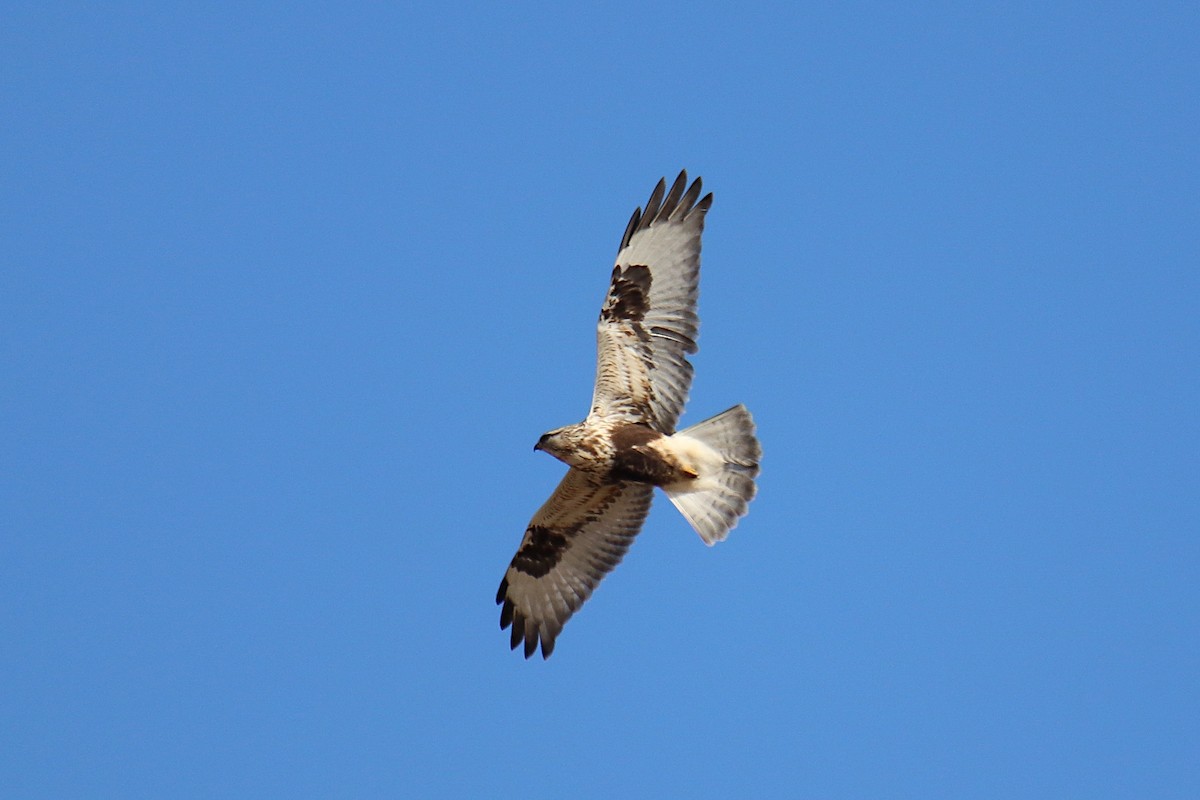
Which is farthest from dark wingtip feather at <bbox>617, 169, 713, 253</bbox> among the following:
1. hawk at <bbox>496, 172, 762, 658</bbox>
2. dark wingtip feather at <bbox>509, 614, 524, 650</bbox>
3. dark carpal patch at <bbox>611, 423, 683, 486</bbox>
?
dark wingtip feather at <bbox>509, 614, 524, 650</bbox>

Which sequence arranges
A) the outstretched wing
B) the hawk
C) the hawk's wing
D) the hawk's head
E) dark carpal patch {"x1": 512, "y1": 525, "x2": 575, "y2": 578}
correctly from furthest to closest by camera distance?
dark carpal patch {"x1": 512, "y1": 525, "x2": 575, "y2": 578} → the hawk's wing → the outstretched wing → the hawk → the hawk's head

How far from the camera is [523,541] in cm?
1061

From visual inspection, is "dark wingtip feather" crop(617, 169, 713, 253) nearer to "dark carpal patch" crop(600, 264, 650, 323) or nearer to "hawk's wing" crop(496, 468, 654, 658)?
"dark carpal patch" crop(600, 264, 650, 323)

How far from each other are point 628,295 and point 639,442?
1.00 m

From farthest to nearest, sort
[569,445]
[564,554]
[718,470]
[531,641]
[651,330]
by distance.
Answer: [531,641] < [564,554] < [651,330] < [718,470] < [569,445]

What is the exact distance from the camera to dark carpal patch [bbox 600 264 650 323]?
1007cm

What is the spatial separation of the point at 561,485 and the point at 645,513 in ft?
2.08

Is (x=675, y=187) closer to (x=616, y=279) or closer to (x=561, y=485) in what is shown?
(x=616, y=279)

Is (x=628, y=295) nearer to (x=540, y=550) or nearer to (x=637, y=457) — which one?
(x=637, y=457)

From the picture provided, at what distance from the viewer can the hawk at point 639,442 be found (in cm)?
981

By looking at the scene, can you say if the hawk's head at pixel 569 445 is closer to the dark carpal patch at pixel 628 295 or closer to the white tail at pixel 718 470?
the white tail at pixel 718 470

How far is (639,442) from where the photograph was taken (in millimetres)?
9766

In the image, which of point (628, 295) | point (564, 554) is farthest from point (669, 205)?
point (564, 554)

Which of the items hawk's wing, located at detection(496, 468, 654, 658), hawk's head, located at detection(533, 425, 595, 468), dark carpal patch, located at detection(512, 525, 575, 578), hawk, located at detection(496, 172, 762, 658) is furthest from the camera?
dark carpal patch, located at detection(512, 525, 575, 578)
